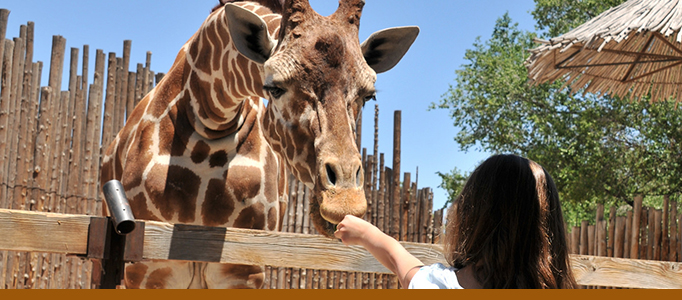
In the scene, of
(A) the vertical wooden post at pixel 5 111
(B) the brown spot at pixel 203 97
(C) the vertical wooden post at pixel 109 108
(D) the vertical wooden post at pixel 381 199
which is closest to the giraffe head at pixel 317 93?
(B) the brown spot at pixel 203 97

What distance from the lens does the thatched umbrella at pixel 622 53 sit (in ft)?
14.5

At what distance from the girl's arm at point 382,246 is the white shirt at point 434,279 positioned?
3 cm

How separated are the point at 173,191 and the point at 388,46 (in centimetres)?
121

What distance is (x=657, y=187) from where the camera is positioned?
12820 millimetres

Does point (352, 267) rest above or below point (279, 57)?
below

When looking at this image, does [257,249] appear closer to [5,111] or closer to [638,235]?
[5,111]

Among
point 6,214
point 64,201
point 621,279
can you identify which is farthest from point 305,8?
point 64,201

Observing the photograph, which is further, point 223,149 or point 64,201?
point 64,201

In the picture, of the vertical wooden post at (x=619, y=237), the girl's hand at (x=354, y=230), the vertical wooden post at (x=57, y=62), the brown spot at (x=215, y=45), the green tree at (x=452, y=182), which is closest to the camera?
the girl's hand at (x=354, y=230)

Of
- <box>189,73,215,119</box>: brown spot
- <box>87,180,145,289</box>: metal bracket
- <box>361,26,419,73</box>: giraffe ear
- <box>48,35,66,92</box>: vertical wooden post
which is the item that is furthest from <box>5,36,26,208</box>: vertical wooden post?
<box>361,26,419,73</box>: giraffe ear

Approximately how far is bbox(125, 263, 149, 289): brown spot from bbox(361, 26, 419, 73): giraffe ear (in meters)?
1.47

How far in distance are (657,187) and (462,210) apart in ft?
41.2

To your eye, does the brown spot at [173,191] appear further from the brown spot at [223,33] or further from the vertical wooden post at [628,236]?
the vertical wooden post at [628,236]

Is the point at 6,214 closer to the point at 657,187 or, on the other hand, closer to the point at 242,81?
the point at 242,81
